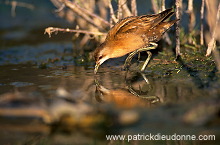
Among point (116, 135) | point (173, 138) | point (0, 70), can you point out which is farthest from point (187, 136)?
point (0, 70)

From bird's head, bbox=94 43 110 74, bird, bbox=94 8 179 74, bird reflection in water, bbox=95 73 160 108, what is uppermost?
bird, bbox=94 8 179 74

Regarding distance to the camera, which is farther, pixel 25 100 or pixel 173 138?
pixel 25 100

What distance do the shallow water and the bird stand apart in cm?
36

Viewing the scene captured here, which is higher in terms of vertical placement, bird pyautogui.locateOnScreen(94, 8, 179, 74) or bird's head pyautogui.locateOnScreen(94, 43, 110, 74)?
bird pyautogui.locateOnScreen(94, 8, 179, 74)

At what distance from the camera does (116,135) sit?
3391 mm

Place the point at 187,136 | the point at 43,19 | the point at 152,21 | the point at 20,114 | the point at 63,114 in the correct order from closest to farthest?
the point at 187,136, the point at 63,114, the point at 20,114, the point at 152,21, the point at 43,19

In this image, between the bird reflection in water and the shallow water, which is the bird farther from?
the bird reflection in water

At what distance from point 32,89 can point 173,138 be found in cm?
263

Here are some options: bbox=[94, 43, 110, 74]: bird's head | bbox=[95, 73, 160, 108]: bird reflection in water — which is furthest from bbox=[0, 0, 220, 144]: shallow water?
bbox=[94, 43, 110, 74]: bird's head

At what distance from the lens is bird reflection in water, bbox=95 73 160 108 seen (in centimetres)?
423

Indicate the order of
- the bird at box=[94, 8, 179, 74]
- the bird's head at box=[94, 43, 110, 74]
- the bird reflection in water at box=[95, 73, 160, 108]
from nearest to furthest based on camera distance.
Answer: the bird reflection in water at box=[95, 73, 160, 108]
the bird at box=[94, 8, 179, 74]
the bird's head at box=[94, 43, 110, 74]

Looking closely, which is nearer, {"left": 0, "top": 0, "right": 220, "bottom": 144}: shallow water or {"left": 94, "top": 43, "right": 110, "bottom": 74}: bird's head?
{"left": 0, "top": 0, "right": 220, "bottom": 144}: shallow water

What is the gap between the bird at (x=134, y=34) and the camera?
19.5ft

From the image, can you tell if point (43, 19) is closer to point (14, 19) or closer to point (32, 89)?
point (14, 19)
